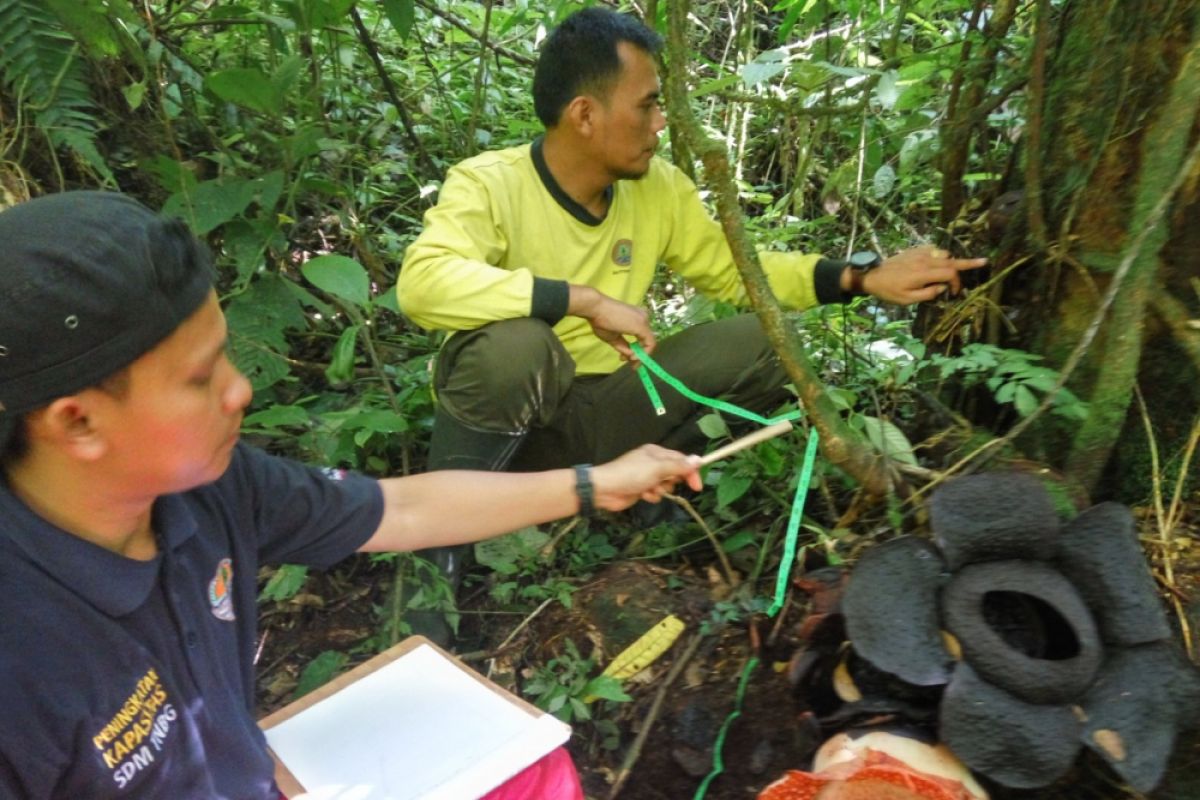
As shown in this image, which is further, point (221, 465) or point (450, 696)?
point (450, 696)

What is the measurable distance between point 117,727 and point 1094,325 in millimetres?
1777

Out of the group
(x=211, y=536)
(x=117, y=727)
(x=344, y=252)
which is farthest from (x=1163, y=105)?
(x=344, y=252)

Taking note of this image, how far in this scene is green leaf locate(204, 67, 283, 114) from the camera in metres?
2.30

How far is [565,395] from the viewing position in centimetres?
259

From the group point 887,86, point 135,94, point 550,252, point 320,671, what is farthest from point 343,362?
point 887,86

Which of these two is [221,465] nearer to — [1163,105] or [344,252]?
[1163,105]

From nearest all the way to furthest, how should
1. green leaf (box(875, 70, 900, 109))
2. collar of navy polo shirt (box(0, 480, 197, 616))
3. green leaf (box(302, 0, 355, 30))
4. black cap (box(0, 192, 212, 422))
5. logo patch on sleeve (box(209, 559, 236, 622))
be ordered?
black cap (box(0, 192, 212, 422)), collar of navy polo shirt (box(0, 480, 197, 616)), logo patch on sleeve (box(209, 559, 236, 622)), green leaf (box(875, 70, 900, 109)), green leaf (box(302, 0, 355, 30))

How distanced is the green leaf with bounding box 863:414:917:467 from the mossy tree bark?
0.91 ft

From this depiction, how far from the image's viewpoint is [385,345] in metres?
3.32

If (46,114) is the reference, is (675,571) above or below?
below

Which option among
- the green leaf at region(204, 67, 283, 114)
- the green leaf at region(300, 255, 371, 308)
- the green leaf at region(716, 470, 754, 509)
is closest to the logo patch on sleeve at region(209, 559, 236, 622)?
the green leaf at region(300, 255, 371, 308)

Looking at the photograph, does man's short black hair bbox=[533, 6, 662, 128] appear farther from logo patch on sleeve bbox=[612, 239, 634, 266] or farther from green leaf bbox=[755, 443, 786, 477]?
green leaf bbox=[755, 443, 786, 477]

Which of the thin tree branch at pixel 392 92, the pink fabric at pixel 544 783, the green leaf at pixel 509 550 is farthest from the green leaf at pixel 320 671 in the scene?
the thin tree branch at pixel 392 92

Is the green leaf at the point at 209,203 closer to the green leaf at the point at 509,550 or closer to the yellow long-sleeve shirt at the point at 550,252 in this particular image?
the yellow long-sleeve shirt at the point at 550,252
